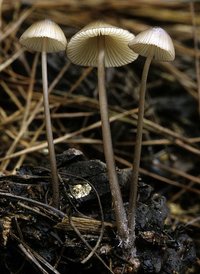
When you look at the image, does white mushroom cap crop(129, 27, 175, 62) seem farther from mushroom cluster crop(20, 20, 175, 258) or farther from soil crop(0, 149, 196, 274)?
soil crop(0, 149, 196, 274)

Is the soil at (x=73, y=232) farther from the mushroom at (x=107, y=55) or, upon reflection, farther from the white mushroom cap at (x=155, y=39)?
the white mushroom cap at (x=155, y=39)

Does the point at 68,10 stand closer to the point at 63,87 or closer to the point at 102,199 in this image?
the point at 63,87

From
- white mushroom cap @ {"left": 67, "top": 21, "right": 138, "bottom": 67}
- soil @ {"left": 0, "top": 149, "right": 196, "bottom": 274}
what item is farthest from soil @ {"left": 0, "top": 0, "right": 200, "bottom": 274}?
white mushroom cap @ {"left": 67, "top": 21, "right": 138, "bottom": 67}

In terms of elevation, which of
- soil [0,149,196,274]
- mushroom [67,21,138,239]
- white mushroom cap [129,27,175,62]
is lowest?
soil [0,149,196,274]

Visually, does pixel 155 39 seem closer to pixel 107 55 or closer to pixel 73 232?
pixel 107 55

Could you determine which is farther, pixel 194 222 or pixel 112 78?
pixel 112 78

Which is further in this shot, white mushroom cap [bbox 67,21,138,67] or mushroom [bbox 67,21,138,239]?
white mushroom cap [bbox 67,21,138,67]

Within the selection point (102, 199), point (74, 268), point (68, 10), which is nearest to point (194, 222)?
point (102, 199)

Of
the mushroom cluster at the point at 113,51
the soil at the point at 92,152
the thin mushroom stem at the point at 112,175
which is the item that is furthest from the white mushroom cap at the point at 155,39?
the soil at the point at 92,152
